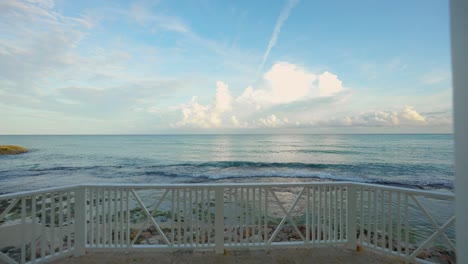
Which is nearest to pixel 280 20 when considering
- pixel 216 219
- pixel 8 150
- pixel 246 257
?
pixel 216 219

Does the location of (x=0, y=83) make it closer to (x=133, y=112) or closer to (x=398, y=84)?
(x=133, y=112)

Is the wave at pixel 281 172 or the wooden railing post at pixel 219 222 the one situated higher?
the wooden railing post at pixel 219 222

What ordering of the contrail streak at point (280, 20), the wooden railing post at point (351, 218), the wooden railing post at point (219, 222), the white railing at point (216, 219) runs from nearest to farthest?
the white railing at point (216, 219) → the wooden railing post at point (219, 222) → the wooden railing post at point (351, 218) → the contrail streak at point (280, 20)

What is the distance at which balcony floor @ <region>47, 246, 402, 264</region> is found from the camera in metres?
2.45

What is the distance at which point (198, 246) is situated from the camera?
262 centimetres

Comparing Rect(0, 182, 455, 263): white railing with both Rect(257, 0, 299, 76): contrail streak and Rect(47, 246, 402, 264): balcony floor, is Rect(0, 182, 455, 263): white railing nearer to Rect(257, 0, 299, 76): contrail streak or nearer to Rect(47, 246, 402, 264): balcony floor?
Rect(47, 246, 402, 264): balcony floor

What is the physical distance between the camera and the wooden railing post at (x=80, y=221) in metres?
2.52

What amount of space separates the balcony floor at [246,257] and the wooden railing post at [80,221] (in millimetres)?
99

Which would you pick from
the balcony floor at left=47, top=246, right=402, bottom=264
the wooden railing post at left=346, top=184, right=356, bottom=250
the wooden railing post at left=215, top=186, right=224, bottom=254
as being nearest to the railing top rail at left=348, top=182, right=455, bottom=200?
the wooden railing post at left=346, top=184, right=356, bottom=250

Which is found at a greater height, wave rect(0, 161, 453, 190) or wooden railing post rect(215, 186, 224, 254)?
wooden railing post rect(215, 186, 224, 254)

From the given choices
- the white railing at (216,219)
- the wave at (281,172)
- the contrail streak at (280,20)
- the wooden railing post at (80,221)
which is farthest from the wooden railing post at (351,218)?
the wave at (281,172)

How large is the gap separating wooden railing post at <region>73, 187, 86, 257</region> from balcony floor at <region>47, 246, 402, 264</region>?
99 millimetres

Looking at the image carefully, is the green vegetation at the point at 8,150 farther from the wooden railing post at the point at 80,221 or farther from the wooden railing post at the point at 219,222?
the wooden railing post at the point at 219,222

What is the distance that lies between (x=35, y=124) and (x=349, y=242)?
29122 millimetres
